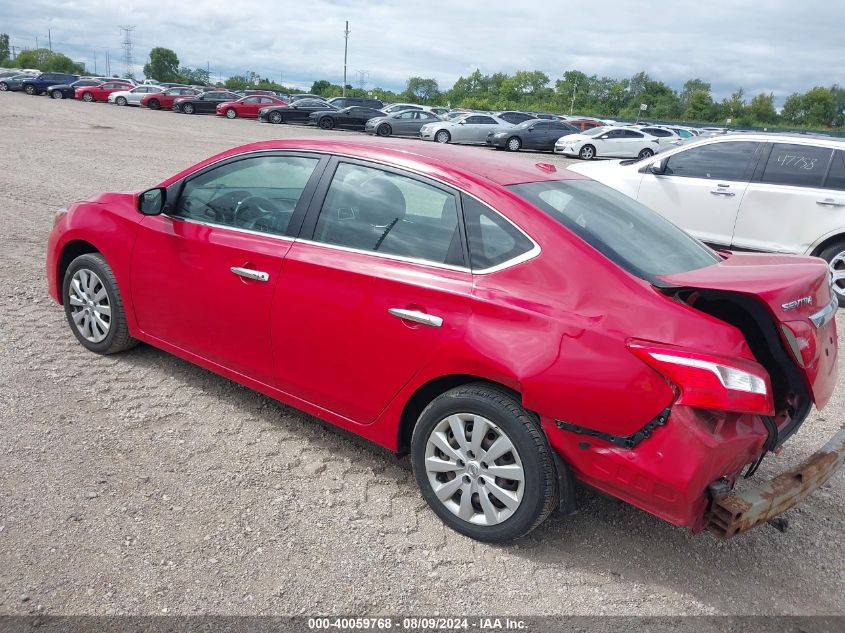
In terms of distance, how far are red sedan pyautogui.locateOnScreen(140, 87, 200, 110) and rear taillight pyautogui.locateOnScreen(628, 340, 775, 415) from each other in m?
42.6

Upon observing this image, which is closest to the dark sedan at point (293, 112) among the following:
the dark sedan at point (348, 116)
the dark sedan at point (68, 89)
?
the dark sedan at point (348, 116)

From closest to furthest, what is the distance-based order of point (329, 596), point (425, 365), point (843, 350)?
point (329, 596) → point (425, 365) → point (843, 350)

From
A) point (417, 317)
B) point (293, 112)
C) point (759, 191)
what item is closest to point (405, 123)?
point (293, 112)

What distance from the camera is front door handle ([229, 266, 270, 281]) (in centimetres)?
348

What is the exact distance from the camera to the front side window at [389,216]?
3094 mm

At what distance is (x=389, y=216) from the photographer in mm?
3301

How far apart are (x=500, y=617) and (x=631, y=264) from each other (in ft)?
4.81

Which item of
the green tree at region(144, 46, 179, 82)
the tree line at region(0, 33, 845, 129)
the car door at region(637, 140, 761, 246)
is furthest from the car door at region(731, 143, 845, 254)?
the green tree at region(144, 46, 179, 82)

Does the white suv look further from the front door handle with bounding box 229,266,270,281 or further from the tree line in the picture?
the tree line

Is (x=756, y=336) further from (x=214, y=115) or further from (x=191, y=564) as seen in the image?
(x=214, y=115)

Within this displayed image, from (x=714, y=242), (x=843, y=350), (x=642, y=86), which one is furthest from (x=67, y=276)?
(x=642, y=86)

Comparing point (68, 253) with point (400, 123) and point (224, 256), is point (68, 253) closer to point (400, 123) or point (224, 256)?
point (224, 256)

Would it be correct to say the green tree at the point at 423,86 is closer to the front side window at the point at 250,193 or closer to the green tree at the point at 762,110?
the green tree at the point at 762,110

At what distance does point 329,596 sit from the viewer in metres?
2.68
